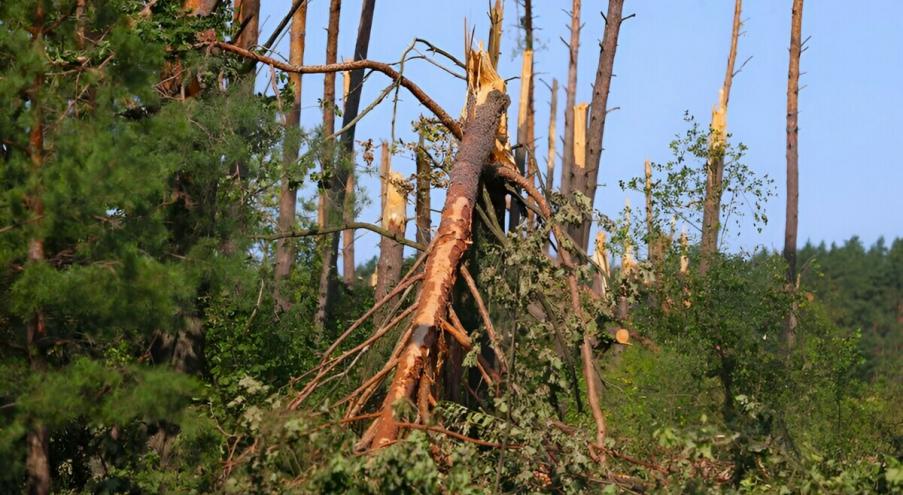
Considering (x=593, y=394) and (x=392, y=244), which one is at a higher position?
(x=392, y=244)

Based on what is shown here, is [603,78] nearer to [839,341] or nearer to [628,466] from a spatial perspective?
[839,341]

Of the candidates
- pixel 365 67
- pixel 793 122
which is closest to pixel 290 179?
pixel 365 67

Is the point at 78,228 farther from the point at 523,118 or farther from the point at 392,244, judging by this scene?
the point at 523,118

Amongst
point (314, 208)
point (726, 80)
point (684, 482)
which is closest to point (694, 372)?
point (314, 208)

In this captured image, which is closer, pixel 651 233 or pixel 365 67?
pixel 365 67

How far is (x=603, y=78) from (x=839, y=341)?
14.4ft

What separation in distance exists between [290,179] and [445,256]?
6.73ft

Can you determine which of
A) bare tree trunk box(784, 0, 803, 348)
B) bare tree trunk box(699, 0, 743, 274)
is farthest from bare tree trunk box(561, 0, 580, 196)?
bare tree trunk box(699, 0, 743, 274)

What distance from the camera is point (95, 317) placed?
8.84 m

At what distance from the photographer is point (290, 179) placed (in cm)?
1221

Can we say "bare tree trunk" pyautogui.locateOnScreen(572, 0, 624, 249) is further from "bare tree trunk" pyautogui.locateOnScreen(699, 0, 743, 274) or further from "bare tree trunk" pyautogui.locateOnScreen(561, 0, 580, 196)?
"bare tree trunk" pyautogui.locateOnScreen(561, 0, 580, 196)

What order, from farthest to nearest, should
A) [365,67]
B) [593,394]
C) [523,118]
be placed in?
[523,118]
[365,67]
[593,394]

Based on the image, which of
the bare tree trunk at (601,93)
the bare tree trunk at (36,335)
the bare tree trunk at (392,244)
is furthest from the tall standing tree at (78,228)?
the bare tree trunk at (392,244)

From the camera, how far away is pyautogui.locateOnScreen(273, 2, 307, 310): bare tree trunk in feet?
40.2
